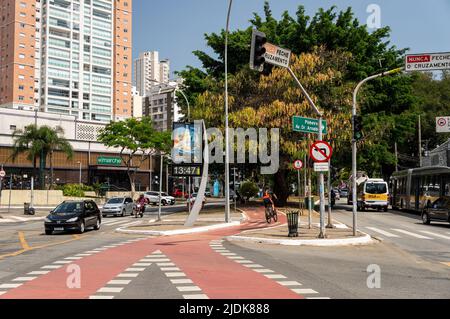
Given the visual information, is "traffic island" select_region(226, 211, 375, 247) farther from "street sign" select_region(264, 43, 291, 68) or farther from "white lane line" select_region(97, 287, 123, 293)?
"white lane line" select_region(97, 287, 123, 293)

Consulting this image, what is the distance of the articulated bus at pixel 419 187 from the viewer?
104 ft

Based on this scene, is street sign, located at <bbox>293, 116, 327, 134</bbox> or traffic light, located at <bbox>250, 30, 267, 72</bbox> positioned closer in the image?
traffic light, located at <bbox>250, 30, 267, 72</bbox>

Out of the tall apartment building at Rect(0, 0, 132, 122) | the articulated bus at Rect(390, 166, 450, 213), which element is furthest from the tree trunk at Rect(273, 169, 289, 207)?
the tall apartment building at Rect(0, 0, 132, 122)

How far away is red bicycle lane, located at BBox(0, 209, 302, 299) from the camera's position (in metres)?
8.46

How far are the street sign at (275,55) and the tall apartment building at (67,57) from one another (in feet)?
317

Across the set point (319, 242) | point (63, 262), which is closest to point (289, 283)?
point (63, 262)

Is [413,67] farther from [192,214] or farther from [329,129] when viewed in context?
[329,129]

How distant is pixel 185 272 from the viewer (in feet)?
36.3

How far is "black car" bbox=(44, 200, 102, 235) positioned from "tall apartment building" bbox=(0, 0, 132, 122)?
85.8 m

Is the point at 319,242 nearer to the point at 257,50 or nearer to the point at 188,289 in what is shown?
the point at 257,50

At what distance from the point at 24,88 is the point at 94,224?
3422 inches

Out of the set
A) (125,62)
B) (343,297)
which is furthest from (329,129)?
(125,62)

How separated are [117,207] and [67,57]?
259 ft

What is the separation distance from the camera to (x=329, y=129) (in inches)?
1401
